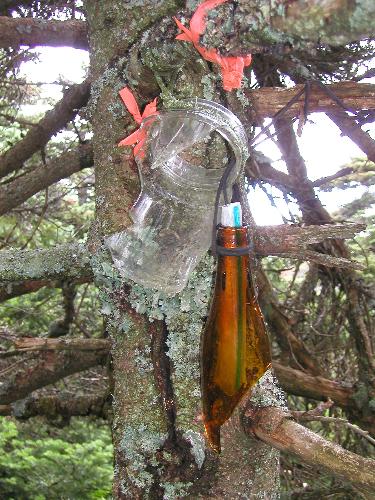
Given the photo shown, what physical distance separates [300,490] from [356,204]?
169 centimetres

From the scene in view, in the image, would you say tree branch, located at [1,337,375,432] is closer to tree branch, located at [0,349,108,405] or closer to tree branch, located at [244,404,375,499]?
tree branch, located at [0,349,108,405]

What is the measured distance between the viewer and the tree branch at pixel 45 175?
258 cm

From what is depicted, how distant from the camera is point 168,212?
1239 millimetres

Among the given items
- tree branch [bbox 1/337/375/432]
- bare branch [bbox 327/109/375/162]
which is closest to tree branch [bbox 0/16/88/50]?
bare branch [bbox 327/109/375/162]

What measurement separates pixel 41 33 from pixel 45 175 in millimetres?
701

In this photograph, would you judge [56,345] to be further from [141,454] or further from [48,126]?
[141,454]

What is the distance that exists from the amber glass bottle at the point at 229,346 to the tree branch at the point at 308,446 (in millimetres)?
62

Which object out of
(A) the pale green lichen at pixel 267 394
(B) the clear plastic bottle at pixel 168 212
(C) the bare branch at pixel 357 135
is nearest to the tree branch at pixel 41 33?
(C) the bare branch at pixel 357 135

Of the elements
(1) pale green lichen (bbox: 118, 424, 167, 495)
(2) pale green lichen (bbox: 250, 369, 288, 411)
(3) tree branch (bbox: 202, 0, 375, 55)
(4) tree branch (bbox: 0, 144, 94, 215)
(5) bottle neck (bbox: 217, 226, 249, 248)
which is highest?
(4) tree branch (bbox: 0, 144, 94, 215)

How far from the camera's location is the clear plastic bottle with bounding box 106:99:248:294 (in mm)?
1171

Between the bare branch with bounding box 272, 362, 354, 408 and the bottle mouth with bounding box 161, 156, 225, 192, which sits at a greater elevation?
the bottle mouth with bounding box 161, 156, 225, 192

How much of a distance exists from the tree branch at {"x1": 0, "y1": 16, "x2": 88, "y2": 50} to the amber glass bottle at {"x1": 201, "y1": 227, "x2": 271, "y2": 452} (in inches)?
55.0

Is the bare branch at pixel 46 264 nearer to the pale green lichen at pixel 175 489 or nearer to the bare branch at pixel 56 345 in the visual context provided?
the pale green lichen at pixel 175 489

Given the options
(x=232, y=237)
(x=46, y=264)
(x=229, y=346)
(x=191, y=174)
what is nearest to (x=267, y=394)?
(x=229, y=346)
